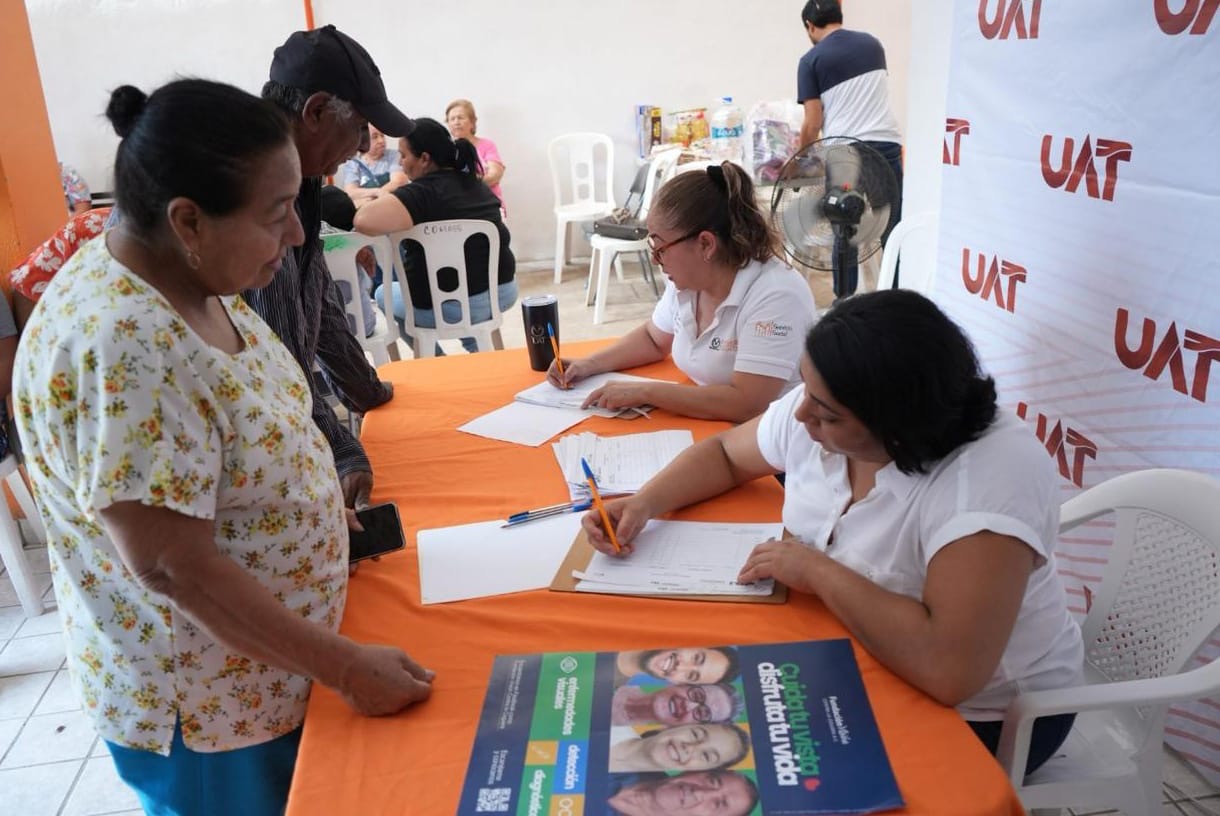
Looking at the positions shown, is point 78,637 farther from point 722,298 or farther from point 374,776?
point 722,298

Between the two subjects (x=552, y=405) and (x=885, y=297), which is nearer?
(x=885, y=297)

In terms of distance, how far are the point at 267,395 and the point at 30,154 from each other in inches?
102

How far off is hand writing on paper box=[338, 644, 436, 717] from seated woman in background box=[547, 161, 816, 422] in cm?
96

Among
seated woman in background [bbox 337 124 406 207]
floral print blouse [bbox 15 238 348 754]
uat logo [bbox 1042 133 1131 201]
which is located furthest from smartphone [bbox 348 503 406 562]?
seated woman in background [bbox 337 124 406 207]

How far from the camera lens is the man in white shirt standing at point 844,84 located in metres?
4.29

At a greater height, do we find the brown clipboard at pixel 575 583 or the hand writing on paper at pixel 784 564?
the hand writing on paper at pixel 784 564

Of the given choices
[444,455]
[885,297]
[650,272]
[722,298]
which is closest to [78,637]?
[444,455]

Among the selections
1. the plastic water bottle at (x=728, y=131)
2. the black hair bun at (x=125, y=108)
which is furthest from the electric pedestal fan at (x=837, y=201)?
the plastic water bottle at (x=728, y=131)

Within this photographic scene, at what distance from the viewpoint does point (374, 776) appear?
93 centimetres

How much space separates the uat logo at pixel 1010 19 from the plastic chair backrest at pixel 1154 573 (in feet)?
3.24

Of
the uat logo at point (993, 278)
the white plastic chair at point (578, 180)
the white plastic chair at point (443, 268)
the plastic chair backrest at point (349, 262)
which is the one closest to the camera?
the uat logo at point (993, 278)

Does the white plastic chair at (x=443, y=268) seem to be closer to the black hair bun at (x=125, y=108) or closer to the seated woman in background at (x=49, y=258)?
the seated woman in background at (x=49, y=258)

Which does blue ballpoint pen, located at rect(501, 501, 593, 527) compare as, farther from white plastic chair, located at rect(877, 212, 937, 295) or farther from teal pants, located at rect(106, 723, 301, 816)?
white plastic chair, located at rect(877, 212, 937, 295)

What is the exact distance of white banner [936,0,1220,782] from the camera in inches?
57.9
